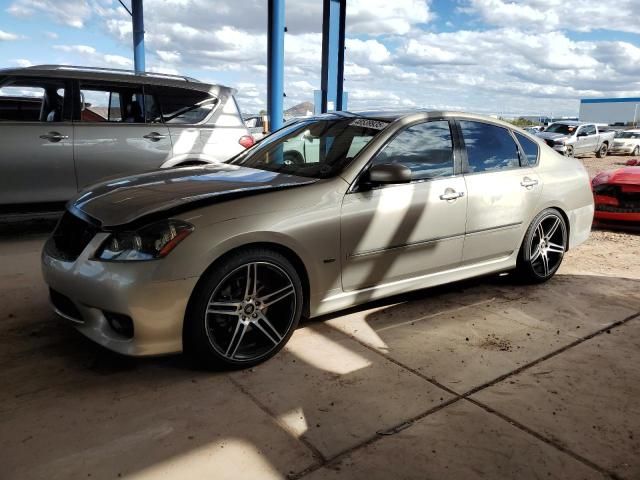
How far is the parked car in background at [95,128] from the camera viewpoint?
5781 millimetres

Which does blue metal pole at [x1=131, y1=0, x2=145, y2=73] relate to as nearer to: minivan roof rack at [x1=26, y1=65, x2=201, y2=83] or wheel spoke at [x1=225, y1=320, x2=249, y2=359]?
minivan roof rack at [x1=26, y1=65, x2=201, y2=83]

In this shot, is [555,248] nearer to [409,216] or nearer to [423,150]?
[423,150]

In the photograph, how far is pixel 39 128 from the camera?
5.83 m

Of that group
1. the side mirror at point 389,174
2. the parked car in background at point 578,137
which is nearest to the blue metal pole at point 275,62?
the side mirror at point 389,174

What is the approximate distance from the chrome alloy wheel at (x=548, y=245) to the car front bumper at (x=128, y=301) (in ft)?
10.2

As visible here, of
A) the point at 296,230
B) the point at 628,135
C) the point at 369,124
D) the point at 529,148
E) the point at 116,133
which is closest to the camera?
the point at 296,230

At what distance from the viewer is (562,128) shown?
75.0 ft

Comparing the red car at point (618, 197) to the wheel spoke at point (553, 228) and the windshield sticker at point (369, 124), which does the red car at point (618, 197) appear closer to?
the wheel spoke at point (553, 228)

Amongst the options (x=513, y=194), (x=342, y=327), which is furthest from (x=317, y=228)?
(x=513, y=194)

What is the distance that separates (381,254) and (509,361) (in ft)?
3.35

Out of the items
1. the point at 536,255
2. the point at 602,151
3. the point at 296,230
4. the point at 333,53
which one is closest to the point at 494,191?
the point at 536,255

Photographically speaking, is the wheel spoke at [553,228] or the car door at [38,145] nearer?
the wheel spoke at [553,228]

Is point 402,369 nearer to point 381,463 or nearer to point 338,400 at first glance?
point 338,400

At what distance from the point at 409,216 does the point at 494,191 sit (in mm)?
917
